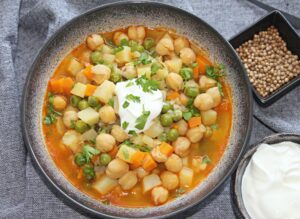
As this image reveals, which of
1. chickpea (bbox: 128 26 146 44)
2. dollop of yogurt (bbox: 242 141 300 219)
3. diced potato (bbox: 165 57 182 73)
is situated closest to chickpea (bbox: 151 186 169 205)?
dollop of yogurt (bbox: 242 141 300 219)

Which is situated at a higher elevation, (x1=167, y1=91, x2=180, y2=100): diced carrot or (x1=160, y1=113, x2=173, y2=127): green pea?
(x1=167, y1=91, x2=180, y2=100): diced carrot

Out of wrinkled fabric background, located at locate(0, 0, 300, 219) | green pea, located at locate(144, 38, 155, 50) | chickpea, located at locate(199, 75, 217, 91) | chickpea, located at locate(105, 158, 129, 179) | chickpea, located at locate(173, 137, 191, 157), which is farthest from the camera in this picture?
wrinkled fabric background, located at locate(0, 0, 300, 219)

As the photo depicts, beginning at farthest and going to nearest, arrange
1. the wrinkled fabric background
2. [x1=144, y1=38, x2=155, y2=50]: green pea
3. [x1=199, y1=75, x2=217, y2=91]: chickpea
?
the wrinkled fabric background, [x1=144, y1=38, x2=155, y2=50]: green pea, [x1=199, y1=75, x2=217, y2=91]: chickpea

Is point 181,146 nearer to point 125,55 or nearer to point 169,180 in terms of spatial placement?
point 169,180

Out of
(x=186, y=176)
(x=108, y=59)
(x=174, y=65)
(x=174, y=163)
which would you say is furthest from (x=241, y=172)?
(x=108, y=59)

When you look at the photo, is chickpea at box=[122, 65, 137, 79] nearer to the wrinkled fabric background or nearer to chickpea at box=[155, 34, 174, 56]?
chickpea at box=[155, 34, 174, 56]

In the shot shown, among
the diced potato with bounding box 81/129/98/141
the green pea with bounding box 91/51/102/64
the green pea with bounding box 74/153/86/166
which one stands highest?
the green pea with bounding box 91/51/102/64
